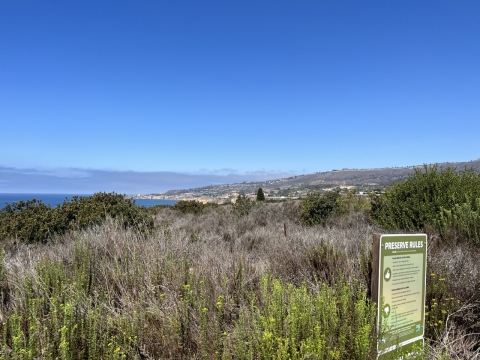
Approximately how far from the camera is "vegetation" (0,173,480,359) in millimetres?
2867

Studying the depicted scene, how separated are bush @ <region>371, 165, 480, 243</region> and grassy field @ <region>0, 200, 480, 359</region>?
1436mm

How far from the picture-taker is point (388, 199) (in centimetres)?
1045

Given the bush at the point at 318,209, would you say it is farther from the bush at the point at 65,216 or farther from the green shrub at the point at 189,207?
the green shrub at the point at 189,207

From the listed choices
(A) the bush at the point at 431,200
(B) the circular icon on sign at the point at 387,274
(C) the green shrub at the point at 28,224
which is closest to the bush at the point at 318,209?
(A) the bush at the point at 431,200

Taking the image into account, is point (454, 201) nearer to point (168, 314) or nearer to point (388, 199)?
point (388, 199)

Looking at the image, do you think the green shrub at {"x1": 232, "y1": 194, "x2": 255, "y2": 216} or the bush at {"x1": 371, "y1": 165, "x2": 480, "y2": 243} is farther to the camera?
the green shrub at {"x1": 232, "y1": 194, "x2": 255, "y2": 216}

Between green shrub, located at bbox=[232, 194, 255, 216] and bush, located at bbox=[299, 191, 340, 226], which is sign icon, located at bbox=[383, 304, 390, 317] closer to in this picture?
bush, located at bbox=[299, 191, 340, 226]

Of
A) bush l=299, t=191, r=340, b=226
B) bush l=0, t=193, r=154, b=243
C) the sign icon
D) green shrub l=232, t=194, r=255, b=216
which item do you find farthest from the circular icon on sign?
green shrub l=232, t=194, r=255, b=216

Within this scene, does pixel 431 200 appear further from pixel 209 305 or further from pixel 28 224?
pixel 28 224

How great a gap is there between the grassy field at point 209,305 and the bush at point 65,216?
9.91 ft

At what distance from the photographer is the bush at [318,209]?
14562mm

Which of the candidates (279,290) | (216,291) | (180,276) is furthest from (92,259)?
(279,290)

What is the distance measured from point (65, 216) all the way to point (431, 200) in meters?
9.68

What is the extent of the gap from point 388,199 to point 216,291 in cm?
795
